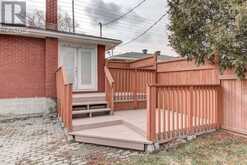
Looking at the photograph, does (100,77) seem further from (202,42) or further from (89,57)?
(202,42)

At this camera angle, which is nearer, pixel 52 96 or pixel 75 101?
pixel 75 101

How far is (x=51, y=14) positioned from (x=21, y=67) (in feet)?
8.44

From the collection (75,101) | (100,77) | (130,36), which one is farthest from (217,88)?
(130,36)

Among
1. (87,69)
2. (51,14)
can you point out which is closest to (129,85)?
(87,69)

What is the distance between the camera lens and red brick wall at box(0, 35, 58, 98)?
7.27 m

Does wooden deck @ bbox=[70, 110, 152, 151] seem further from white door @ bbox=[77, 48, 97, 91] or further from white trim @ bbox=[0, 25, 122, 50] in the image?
white trim @ bbox=[0, 25, 122, 50]

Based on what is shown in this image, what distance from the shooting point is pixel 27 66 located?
25.0 ft

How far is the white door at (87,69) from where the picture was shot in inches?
339

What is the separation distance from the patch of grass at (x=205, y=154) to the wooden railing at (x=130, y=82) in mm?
3289

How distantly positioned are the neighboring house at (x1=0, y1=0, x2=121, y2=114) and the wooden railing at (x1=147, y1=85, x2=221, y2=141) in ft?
15.0

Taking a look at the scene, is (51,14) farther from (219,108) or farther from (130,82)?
(219,108)

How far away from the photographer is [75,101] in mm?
6645

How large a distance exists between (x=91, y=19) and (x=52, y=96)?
8.89 m

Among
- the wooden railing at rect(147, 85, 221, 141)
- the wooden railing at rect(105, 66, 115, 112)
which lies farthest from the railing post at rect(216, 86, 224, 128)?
the wooden railing at rect(105, 66, 115, 112)
